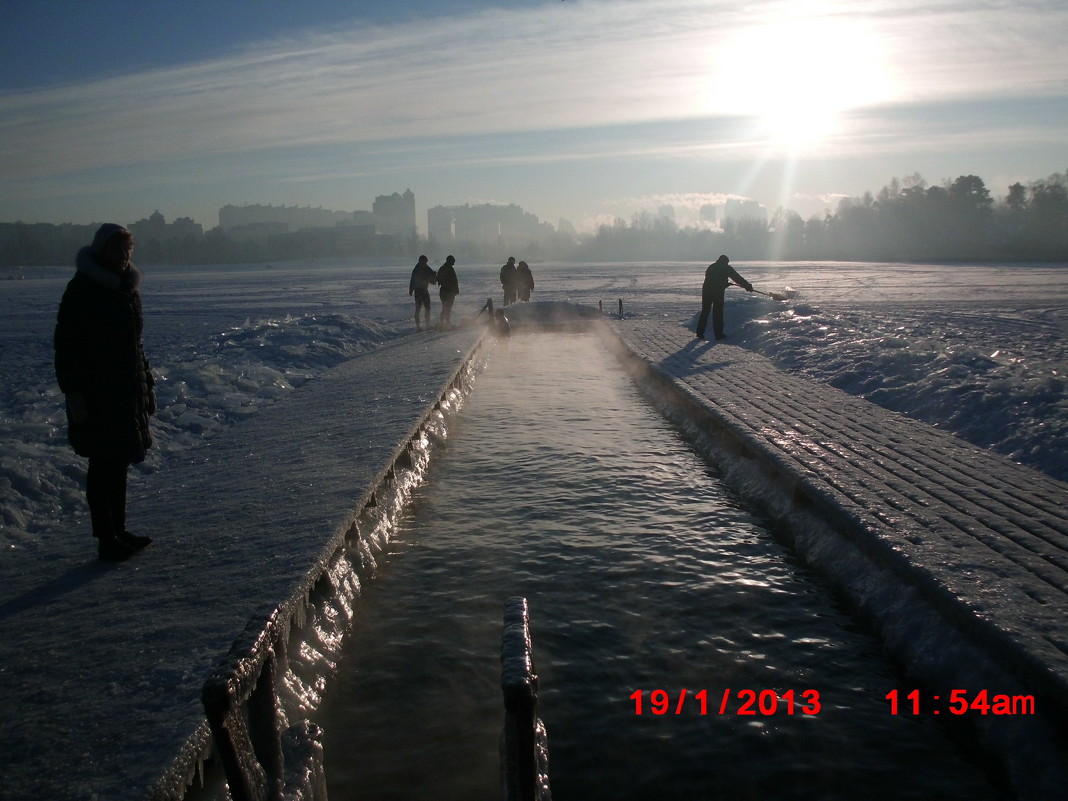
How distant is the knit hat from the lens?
14.8 feet

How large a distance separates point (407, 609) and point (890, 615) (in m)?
2.74

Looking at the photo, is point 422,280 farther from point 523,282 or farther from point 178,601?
point 178,601

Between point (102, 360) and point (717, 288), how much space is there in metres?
13.6

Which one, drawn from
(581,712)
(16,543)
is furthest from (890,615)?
(16,543)

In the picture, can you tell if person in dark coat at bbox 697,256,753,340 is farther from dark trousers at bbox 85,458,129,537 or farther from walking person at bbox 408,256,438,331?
dark trousers at bbox 85,458,129,537

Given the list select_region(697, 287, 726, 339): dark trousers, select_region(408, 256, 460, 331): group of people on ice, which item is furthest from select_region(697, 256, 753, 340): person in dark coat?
select_region(408, 256, 460, 331): group of people on ice

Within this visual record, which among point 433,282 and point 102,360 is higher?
point 433,282

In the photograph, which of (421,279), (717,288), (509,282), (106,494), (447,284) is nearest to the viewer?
(106,494)

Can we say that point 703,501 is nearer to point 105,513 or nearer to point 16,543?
point 105,513

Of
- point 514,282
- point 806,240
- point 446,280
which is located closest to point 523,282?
point 514,282

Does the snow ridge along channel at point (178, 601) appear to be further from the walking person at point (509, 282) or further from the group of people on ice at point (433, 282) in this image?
the walking person at point (509, 282)

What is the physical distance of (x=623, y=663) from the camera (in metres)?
4.11

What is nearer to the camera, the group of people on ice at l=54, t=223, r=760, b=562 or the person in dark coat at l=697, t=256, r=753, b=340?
the group of people on ice at l=54, t=223, r=760, b=562
